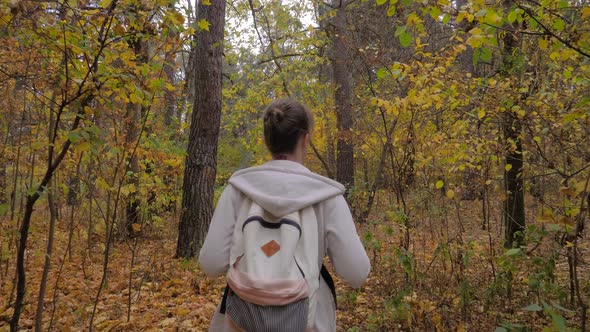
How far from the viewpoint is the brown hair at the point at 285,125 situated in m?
1.80

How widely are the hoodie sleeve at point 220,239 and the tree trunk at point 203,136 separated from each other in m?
5.08

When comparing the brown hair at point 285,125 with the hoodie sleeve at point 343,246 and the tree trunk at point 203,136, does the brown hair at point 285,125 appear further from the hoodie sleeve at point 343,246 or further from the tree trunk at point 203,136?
the tree trunk at point 203,136

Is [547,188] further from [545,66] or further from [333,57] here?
[333,57]

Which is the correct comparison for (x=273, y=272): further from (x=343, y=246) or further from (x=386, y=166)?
(x=386, y=166)

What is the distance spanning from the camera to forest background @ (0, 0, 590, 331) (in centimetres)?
292

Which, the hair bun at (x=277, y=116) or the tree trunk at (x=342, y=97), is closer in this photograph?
the hair bun at (x=277, y=116)

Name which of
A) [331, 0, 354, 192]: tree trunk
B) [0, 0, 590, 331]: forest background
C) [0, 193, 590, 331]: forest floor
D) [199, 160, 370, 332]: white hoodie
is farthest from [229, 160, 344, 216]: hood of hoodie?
[331, 0, 354, 192]: tree trunk

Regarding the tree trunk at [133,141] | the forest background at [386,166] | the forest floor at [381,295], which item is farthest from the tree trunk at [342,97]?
the forest floor at [381,295]

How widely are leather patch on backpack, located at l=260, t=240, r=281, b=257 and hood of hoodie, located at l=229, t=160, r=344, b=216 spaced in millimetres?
118

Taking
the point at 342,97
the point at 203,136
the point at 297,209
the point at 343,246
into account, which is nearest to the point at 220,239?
the point at 297,209

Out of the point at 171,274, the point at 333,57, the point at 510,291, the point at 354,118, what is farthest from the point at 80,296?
the point at 333,57

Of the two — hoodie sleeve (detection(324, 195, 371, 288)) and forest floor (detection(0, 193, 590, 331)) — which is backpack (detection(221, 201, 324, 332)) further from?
forest floor (detection(0, 193, 590, 331))

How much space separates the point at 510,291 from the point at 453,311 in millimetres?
578

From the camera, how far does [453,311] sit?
4.18m
